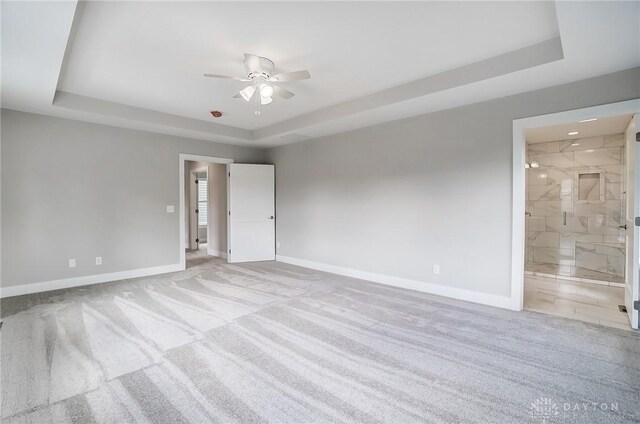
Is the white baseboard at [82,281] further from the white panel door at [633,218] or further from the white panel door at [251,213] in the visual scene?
the white panel door at [633,218]

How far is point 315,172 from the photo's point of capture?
214 inches

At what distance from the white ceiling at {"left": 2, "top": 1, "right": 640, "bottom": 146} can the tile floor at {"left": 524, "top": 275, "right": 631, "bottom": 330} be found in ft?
8.18

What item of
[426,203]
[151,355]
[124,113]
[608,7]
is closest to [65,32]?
[124,113]

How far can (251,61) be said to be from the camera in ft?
8.67

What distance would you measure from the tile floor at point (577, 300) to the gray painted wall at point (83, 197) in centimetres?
564

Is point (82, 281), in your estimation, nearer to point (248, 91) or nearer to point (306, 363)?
point (248, 91)

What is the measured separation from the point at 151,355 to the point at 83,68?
114 inches

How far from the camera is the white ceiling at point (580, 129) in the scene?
390cm

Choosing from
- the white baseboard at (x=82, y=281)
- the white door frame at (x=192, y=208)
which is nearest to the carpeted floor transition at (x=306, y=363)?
the white baseboard at (x=82, y=281)

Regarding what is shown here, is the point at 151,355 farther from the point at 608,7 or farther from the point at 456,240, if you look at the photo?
the point at 608,7

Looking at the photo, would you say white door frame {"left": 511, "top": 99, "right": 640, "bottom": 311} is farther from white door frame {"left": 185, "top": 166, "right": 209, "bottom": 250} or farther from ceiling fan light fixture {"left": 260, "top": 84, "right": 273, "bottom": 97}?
white door frame {"left": 185, "top": 166, "right": 209, "bottom": 250}

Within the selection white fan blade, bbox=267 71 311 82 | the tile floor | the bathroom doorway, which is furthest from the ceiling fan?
the tile floor

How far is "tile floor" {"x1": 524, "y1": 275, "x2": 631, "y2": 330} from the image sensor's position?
122 inches

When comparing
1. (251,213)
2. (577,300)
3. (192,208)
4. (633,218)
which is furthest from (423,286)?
(192,208)
